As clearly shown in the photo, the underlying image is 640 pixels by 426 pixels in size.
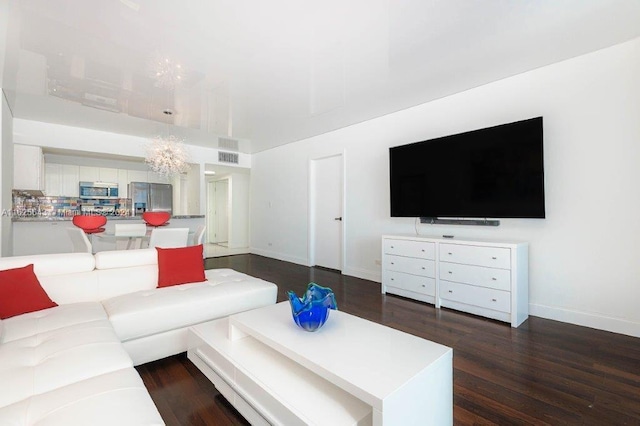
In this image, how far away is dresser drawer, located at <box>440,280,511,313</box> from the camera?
2848mm

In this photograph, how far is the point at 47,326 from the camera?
1.67 m

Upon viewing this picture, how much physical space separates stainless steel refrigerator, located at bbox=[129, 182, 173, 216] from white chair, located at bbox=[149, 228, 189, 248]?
11.9ft

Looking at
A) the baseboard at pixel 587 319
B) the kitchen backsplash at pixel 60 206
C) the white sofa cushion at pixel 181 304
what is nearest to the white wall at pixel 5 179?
the kitchen backsplash at pixel 60 206

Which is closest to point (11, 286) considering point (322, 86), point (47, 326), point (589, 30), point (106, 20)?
point (47, 326)

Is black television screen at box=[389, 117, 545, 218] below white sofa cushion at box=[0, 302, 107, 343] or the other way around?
the other way around

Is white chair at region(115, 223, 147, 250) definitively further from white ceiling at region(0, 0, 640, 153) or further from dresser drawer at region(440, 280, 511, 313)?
dresser drawer at region(440, 280, 511, 313)

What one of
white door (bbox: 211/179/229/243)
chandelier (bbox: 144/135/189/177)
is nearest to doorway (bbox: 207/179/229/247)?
white door (bbox: 211/179/229/243)

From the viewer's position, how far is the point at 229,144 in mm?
6309

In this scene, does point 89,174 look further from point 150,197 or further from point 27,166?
point 27,166

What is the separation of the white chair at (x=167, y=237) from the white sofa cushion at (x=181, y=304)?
1.02 meters

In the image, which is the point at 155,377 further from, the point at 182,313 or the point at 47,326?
the point at 47,326

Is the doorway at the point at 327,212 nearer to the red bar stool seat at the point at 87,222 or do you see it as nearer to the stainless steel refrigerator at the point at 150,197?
the red bar stool seat at the point at 87,222

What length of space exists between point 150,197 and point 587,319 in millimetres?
7673

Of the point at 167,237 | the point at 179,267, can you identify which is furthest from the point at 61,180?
the point at 179,267
